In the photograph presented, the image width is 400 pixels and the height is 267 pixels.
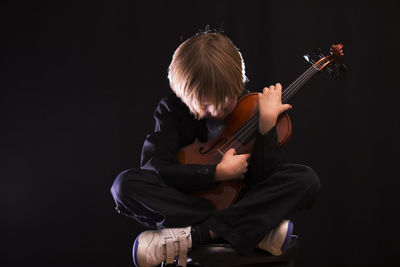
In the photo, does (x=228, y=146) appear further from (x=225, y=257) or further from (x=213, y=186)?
(x=225, y=257)

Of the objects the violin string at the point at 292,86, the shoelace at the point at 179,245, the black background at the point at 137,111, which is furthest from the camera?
the black background at the point at 137,111

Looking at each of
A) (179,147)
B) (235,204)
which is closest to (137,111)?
(179,147)

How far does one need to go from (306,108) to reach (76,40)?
1054 millimetres

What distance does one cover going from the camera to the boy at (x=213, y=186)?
1.29 meters

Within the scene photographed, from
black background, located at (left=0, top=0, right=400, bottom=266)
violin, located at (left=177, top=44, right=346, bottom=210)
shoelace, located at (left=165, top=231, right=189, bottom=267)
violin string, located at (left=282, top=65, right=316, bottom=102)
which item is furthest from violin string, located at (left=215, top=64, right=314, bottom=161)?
black background, located at (left=0, top=0, right=400, bottom=266)

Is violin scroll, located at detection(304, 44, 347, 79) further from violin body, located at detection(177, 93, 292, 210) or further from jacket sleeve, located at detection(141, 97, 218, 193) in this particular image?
jacket sleeve, located at detection(141, 97, 218, 193)

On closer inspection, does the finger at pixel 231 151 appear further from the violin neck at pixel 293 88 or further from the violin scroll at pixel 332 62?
the violin scroll at pixel 332 62

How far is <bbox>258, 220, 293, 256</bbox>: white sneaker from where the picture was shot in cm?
129

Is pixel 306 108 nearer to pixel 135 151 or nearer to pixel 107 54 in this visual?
pixel 135 151

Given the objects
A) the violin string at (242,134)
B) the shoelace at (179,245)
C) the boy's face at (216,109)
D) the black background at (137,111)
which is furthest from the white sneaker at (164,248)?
the black background at (137,111)

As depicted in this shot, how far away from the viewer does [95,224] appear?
2.05 metres

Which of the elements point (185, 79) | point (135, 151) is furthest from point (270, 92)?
point (135, 151)

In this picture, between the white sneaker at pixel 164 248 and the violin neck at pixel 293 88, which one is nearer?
the white sneaker at pixel 164 248

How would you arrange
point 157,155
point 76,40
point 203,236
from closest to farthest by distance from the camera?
1. point 203,236
2. point 157,155
3. point 76,40
